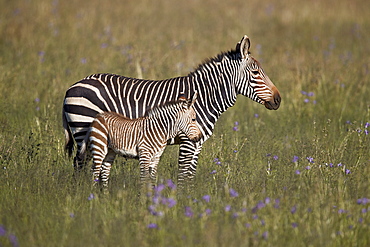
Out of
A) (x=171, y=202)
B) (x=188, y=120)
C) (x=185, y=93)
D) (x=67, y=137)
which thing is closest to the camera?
(x=171, y=202)

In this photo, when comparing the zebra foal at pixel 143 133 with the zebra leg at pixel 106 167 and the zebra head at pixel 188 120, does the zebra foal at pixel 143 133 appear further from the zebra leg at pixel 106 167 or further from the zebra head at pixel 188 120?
the zebra leg at pixel 106 167

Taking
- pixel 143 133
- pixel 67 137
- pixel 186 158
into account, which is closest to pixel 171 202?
pixel 143 133

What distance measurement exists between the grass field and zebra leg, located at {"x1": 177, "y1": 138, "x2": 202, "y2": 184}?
0.19 meters

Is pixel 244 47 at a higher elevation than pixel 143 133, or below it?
higher

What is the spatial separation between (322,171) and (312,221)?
169 centimetres

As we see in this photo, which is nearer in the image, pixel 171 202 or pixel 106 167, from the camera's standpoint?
pixel 171 202

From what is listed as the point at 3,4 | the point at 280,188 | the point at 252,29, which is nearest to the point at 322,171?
the point at 280,188

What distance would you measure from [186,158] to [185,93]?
0.94 meters

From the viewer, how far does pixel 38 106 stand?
1066cm

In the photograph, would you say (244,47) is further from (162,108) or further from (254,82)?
(162,108)

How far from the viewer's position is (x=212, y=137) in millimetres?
8773

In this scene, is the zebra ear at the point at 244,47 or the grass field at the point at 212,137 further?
the zebra ear at the point at 244,47

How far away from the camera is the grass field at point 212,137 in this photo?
5371 mm

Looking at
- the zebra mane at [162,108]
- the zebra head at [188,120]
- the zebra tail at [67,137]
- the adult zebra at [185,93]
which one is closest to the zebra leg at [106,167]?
the adult zebra at [185,93]
